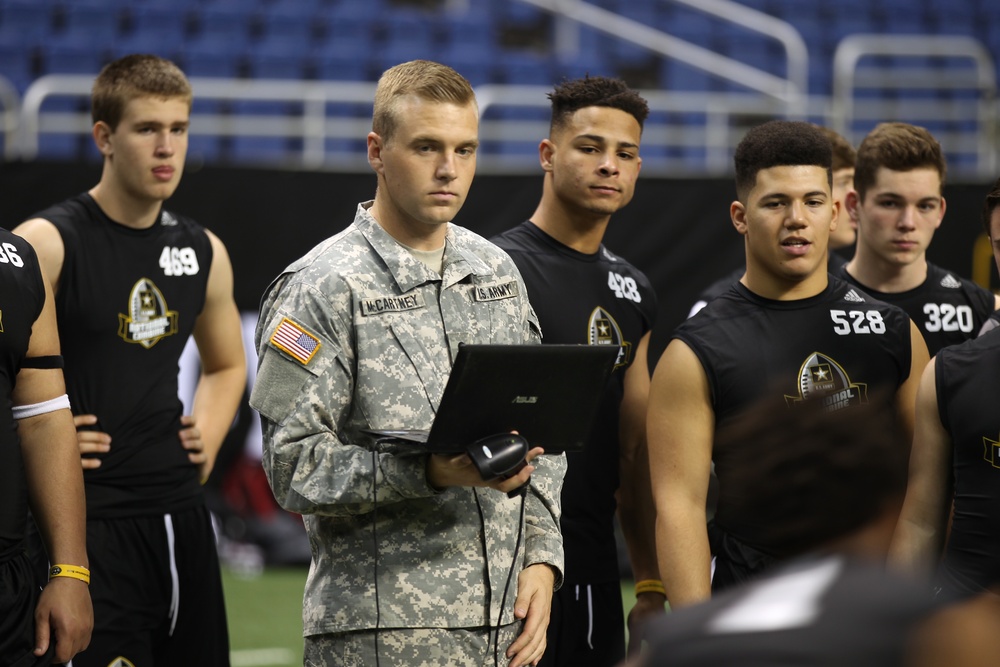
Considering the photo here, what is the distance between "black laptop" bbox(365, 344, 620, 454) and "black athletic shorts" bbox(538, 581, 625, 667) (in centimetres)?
116

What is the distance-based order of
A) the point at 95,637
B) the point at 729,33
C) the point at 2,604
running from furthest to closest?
1. the point at 729,33
2. the point at 95,637
3. the point at 2,604

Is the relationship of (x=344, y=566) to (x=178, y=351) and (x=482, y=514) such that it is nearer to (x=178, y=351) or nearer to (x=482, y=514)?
(x=482, y=514)

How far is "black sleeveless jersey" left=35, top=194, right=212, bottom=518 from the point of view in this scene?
13.1 ft

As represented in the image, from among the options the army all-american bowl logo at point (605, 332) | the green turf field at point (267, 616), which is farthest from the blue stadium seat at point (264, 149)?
the army all-american bowl logo at point (605, 332)

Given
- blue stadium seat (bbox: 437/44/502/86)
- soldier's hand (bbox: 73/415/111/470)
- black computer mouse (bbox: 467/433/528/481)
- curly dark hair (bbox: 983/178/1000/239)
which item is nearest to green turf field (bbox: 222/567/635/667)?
soldier's hand (bbox: 73/415/111/470)

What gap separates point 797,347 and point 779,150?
579 millimetres

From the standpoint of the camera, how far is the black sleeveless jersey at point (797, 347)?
3373mm

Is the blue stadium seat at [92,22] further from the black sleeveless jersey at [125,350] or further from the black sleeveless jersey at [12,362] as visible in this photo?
the black sleeveless jersey at [12,362]

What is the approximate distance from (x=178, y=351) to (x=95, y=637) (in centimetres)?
102

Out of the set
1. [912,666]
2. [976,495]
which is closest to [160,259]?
[976,495]

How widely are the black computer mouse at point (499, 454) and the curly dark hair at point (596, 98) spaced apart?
171 centimetres

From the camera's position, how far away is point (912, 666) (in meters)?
1.40

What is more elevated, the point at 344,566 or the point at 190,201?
the point at 190,201

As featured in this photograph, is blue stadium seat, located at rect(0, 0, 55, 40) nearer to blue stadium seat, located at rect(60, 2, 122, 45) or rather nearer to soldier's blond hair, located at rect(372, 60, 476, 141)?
blue stadium seat, located at rect(60, 2, 122, 45)
